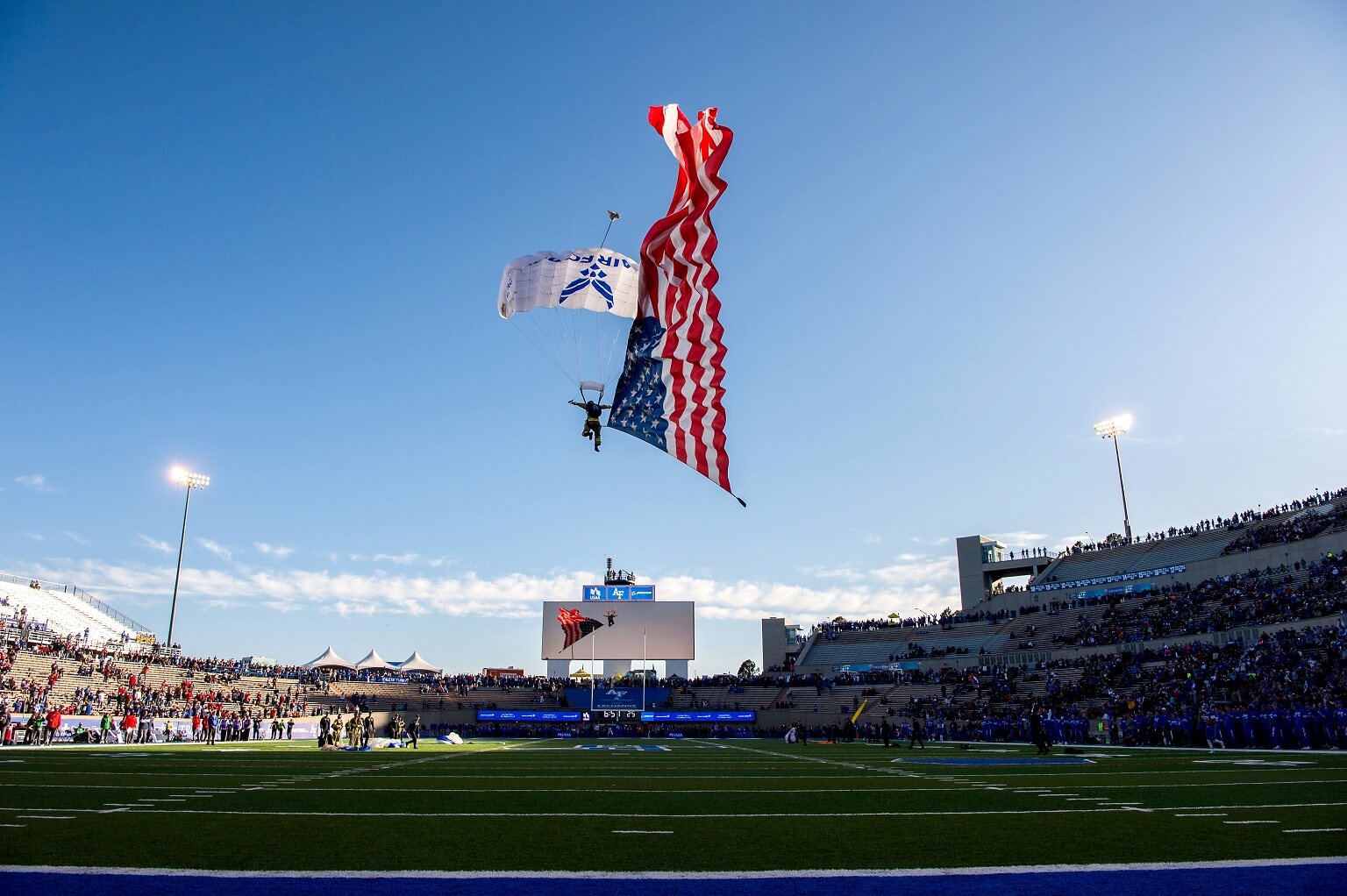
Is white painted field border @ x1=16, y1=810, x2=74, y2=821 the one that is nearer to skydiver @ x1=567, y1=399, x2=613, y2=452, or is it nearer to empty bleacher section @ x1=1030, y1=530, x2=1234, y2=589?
skydiver @ x1=567, y1=399, x2=613, y2=452

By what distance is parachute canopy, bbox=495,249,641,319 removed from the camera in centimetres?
1931

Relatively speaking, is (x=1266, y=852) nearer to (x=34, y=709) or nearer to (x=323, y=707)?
(x=34, y=709)

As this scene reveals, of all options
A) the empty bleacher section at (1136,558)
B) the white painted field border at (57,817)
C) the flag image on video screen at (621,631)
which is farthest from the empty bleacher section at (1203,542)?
the white painted field border at (57,817)

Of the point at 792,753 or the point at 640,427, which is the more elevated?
the point at 640,427

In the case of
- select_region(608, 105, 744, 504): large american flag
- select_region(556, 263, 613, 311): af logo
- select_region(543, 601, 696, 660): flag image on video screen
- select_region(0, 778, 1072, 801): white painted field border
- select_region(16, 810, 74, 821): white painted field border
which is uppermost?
select_region(556, 263, 613, 311): af logo

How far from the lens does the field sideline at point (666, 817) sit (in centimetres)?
736

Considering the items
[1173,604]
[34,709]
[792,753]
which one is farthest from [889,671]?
[34,709]

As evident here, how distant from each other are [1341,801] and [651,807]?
8.46 m

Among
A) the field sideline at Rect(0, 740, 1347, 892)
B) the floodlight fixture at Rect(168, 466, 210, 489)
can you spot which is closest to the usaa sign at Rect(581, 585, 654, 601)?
the floodlight fixture at Rect(168, 466, 210, 489)

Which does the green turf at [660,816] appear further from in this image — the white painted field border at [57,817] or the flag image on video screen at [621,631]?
the flag image on video screen at [621,631]

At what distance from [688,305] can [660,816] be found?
730 cm

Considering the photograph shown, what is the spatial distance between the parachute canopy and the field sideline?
998 cm

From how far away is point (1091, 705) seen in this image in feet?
122

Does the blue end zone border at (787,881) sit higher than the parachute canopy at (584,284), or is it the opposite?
the parachute canopy at (584,284)
